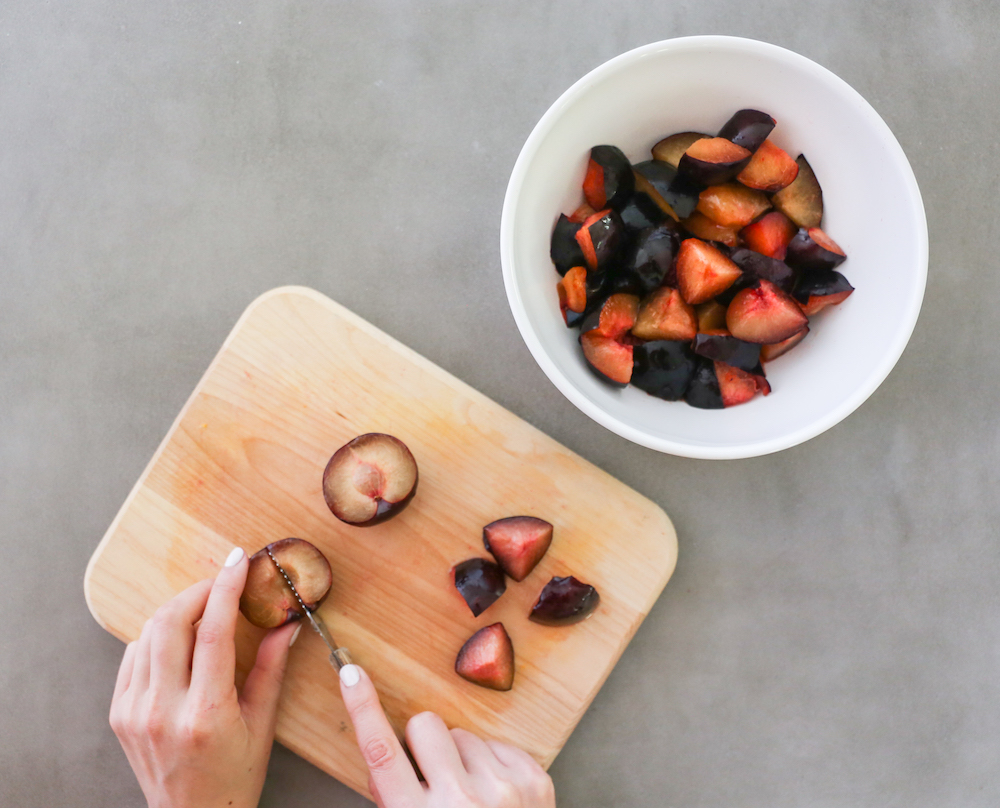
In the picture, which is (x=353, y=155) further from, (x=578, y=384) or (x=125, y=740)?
(x=125, y=740)

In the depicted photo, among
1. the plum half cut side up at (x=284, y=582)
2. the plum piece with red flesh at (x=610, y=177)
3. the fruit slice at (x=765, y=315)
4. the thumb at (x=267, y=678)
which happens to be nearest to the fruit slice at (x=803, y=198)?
the fruit slice at (x=765, y=315)

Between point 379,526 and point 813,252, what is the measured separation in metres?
0.85

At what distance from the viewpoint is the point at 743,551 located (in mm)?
1377

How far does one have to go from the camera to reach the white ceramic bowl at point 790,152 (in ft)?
3.14

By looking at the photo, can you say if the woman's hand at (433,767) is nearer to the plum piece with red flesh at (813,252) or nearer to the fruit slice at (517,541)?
the fruit slice at (517,541)

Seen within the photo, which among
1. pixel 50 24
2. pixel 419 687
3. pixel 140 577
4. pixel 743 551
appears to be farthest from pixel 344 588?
pixel 50 24

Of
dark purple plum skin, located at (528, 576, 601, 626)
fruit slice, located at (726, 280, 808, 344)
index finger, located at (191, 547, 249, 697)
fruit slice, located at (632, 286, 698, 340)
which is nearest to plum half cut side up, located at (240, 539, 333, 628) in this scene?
index finger, located at (191, 547, 249, 697)

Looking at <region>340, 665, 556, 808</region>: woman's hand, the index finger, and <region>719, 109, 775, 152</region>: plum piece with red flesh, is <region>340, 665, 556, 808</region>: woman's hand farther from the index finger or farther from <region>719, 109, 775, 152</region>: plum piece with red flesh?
<region>719, 109, 775, 152</region>: plum piece with red flesh

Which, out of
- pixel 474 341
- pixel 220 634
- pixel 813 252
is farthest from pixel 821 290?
pixel 220 634

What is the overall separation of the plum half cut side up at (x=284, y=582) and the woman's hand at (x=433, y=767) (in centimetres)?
14

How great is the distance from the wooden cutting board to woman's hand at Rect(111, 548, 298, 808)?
6 cm

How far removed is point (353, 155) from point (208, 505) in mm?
721

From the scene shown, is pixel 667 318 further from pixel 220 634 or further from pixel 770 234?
pixel 220 634

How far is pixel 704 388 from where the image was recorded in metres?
1.08
